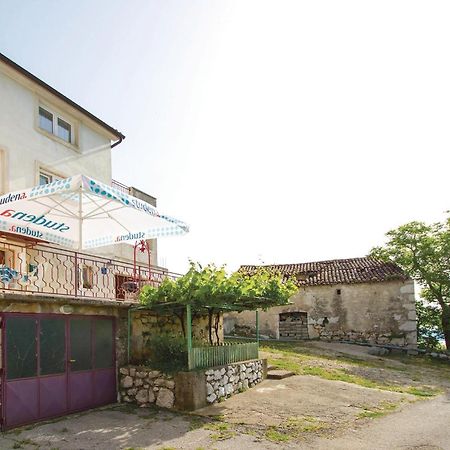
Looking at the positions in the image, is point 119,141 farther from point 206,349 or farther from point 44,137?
point 206,349

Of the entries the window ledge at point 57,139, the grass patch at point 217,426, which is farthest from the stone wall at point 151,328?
the window ledge at point 57,139

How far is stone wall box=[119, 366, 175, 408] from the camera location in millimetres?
9023

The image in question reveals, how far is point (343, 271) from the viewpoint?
2331 centimetres

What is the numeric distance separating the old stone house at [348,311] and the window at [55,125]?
12895mm

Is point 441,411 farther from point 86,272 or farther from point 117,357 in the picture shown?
point 86,272

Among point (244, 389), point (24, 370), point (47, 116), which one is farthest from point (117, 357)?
point (47, 116)

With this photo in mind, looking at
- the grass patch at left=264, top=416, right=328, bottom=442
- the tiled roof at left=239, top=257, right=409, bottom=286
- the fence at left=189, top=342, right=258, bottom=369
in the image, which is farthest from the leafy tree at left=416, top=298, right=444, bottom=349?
the grass patch at left=264, top=416, right=328, bottom=442

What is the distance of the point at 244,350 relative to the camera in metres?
11.3

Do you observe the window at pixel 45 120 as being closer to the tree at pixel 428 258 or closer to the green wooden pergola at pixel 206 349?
the green wooden pergola at pixel 206 349

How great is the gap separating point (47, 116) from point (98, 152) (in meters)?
2.15

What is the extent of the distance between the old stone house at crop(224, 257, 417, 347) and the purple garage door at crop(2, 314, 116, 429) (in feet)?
45.2

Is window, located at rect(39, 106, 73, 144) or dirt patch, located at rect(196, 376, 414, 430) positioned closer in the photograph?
dirt patch, located at rect(196, 376, 414, 430)

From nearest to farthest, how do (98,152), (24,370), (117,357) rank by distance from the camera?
1. (24,370)
2. (117,357)
3. (98,152)

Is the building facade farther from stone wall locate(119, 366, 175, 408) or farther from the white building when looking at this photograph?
stone wall locate(119, 366, 175, 408)
